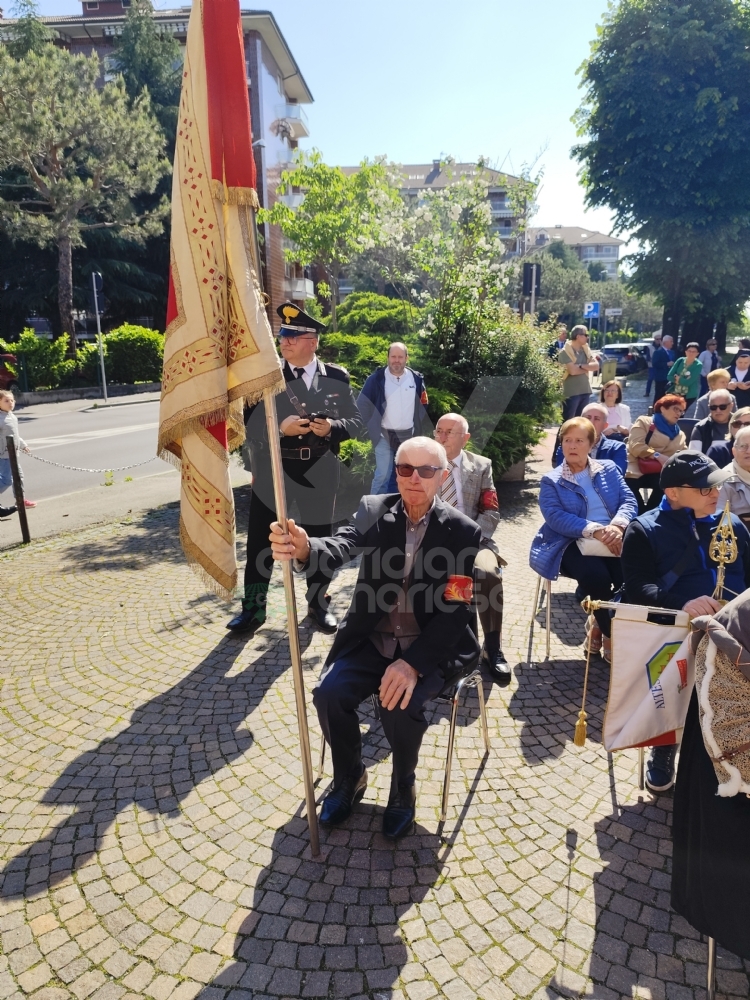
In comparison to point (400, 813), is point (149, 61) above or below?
above

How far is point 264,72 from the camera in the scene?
35.1 metres

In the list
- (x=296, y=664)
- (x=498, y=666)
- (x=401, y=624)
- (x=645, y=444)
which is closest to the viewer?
(x=296, y=664)

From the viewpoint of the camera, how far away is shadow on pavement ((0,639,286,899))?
2900 millimetres

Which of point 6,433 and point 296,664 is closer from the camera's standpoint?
point 296,664

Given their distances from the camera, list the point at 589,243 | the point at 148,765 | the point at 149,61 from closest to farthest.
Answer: the point at 148,765 < the point at 149,61 < the point at 589,243

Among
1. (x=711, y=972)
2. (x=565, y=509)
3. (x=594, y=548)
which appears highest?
(x=565, y=509)

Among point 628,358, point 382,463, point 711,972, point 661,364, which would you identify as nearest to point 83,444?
point 382,463

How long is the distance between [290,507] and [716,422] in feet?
14.6

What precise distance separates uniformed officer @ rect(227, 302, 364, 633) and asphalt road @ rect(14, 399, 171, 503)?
407 centimetres

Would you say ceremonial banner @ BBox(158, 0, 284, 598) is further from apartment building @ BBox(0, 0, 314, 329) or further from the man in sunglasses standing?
apartment building @ BBox(0, 0, 314, 329)

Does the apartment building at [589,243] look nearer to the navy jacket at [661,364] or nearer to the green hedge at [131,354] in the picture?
the green hedge at [131,354]

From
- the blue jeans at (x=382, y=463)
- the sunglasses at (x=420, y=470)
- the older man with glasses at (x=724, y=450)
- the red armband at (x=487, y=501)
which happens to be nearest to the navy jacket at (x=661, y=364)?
the blue jeans at (x=382, y=463)

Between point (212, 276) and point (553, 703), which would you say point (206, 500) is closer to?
point (212, 276)

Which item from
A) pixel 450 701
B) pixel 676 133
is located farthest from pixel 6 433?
pixel 676 133
